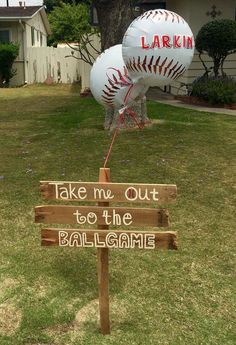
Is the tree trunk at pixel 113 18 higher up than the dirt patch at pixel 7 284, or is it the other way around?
the tree trunk at pixel 113 18

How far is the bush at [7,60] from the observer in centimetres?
2131

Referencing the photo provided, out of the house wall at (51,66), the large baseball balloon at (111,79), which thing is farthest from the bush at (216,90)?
the house wall at (51,66)

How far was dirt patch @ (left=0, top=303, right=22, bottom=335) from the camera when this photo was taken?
3449mm

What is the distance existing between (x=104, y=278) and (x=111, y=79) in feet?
16.4

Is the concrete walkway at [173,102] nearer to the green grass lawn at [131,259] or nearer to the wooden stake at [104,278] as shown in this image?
the green grass lawn at [131,259]

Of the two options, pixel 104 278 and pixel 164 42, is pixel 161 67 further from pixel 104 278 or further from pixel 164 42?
pixel 104 278

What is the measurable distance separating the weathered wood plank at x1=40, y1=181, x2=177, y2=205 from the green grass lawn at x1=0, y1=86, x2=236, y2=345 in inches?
41.6

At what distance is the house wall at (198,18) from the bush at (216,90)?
1.75 m

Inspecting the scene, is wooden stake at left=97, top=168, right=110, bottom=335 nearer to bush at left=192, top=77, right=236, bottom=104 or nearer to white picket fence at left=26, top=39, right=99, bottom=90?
bush at left=192, top=77, right=236, bottom=104

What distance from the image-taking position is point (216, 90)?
1330 centimetres

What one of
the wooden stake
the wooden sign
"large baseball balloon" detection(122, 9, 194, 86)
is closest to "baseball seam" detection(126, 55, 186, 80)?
"large baseball balloon" detection(122, 9, 194, 86)

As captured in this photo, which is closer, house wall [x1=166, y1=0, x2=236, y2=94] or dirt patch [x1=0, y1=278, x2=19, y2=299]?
dirt patch [x1=0, y1=278, x2=19, y2=299]

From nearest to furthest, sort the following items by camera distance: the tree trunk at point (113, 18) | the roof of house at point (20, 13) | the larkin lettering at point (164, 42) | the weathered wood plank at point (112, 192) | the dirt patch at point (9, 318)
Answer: the weathered wood plank at point (112, 192) < the dirt patch at point (9, 318) < the larkin lettering at point (164, 42) < the tree trunk at point (113, 18) < the roof of house at point (20, 13)

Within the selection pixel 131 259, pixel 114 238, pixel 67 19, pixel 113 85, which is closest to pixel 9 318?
pixel 114 238
